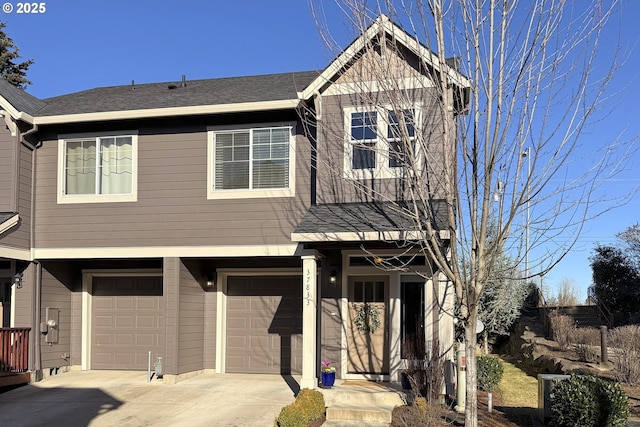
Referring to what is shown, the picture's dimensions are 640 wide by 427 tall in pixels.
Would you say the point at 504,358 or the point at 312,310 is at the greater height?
the point at 312,310

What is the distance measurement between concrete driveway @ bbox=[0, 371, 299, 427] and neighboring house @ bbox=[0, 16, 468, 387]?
635mm

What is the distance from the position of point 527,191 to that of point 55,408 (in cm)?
845

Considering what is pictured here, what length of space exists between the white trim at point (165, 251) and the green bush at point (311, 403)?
3.18 m

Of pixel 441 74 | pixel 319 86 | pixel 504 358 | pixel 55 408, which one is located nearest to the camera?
pixel 441 74

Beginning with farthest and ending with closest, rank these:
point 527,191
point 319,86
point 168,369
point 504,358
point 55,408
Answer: point 504,358 < point 168,369 < point 319,86 < point 55,408 < point 527,191

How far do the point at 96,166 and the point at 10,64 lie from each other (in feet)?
71.5

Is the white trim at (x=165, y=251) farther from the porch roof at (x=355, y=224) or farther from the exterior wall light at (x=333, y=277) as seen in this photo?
the porch roof at (x=355, y=224)

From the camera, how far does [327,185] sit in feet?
37.8

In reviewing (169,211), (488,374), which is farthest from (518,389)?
(169,211)

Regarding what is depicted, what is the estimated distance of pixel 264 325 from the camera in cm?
1359

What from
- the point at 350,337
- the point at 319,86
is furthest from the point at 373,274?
the point at 319,86

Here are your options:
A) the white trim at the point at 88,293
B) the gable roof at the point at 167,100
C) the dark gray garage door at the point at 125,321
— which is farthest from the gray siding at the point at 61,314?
the gable roof at the point at 167,100

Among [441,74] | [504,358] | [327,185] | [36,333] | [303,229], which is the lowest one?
[504,358]

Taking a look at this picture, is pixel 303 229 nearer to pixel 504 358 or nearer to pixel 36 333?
pixel 36 333
